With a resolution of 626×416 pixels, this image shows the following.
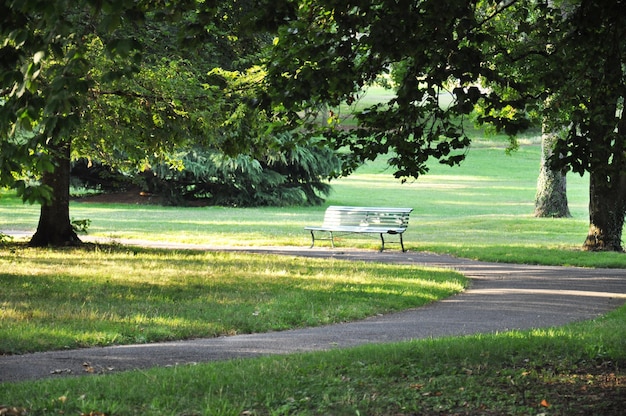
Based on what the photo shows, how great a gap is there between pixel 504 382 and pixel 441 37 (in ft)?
8.63

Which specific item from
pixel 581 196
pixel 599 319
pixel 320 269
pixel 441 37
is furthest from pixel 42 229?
pixel 581 196

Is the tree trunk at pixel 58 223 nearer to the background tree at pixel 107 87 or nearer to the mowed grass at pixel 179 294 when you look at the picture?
the background tree at pixel 107 87

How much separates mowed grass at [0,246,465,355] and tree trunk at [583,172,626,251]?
5.55 metres

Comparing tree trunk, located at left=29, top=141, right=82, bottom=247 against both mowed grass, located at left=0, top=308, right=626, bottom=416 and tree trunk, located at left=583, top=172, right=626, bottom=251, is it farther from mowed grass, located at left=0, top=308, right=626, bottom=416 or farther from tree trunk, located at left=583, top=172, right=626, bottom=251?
mowed grass, located at left=0, top=308, right=626, bottom=416

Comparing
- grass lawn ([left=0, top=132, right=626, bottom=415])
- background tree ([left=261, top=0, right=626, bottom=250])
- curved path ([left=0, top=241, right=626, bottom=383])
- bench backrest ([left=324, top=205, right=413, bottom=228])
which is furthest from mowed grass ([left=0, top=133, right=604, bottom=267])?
curved path ([left=0, top=241, right=626, bottom=383])

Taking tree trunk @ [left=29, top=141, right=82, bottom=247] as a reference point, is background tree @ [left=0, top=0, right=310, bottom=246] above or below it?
above

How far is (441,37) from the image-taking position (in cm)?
686

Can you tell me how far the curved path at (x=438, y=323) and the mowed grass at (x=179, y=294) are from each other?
0.47 metres

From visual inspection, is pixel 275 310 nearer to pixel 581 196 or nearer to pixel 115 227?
pixel 115 227

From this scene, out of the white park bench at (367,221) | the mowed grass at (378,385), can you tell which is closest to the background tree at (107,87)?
the mowed grass at (378,385)

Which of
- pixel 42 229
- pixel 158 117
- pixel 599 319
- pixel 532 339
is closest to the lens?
pixel 532 339

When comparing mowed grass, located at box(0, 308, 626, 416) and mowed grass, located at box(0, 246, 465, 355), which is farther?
mowed grass, located at box(0, 246, 465, 355)

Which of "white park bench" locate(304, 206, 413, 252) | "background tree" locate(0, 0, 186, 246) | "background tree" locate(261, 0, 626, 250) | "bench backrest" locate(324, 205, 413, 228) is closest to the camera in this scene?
"background tree" locate(0, 0, 186, 246)

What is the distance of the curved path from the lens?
7.79m
